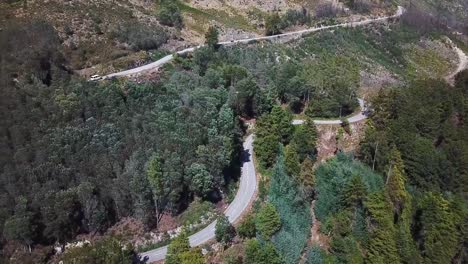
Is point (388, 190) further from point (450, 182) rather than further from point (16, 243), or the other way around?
point (16, 243)

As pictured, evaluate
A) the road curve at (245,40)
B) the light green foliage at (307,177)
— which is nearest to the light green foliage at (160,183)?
the light green foliage at (307,177)

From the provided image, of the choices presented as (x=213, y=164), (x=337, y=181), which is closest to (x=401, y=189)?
(x=337, y=181)

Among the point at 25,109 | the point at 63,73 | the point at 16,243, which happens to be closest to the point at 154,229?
the point at 16,243

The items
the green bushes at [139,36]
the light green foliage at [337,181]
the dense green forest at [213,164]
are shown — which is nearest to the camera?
the dense green forest at [213,164]

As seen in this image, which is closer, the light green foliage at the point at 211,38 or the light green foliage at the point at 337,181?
the light green foliage at the point at 337,181

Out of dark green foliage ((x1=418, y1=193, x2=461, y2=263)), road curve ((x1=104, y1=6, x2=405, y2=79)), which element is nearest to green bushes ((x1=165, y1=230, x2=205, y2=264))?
dark green foliage ((x1=418, y1=193, x2=461, y2=263))

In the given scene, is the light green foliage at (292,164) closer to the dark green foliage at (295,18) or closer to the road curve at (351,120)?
Result: the road curve at (351,120)
